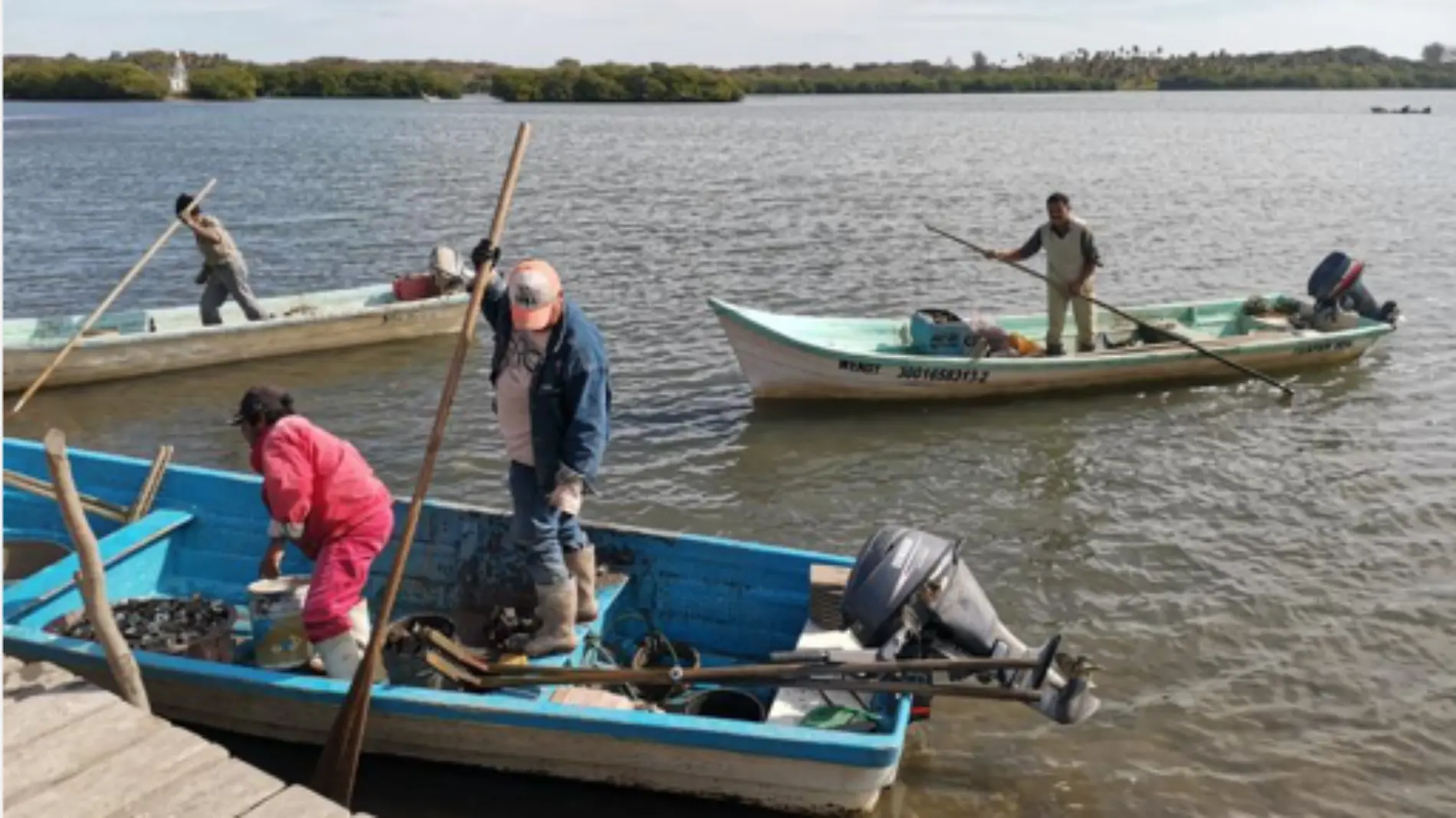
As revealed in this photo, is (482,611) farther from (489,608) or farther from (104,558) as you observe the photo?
(104,558)

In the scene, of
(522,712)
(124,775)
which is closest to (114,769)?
(124,775)

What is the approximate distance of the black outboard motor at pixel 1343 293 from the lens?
1473cm

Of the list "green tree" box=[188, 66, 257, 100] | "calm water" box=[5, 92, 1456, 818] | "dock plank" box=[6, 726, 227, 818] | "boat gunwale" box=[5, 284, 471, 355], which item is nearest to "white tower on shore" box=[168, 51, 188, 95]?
"green tree" box=[188, 66, 257, 100]

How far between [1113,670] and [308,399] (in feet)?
31.1

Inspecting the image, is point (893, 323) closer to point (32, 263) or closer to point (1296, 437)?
point (1296, 437)

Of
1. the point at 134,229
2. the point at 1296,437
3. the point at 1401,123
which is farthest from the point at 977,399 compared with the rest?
the point at 1401,123

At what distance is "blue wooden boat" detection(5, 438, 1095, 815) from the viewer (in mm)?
5652

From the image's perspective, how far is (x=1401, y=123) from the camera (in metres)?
68.4

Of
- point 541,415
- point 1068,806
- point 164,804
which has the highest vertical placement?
point 541,415

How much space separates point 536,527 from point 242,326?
9.18 meters

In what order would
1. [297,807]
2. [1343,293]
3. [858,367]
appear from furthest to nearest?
[1343,293]
[858,367]
[297,807]

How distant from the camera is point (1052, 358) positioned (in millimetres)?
12961

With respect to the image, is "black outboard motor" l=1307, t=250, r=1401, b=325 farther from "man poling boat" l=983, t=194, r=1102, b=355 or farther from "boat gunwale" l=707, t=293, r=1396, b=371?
"man poling boat" l=983, t=194, r=1102, b=355

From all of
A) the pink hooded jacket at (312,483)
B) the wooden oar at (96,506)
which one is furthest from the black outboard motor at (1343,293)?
the wooden oar at (96,506)
